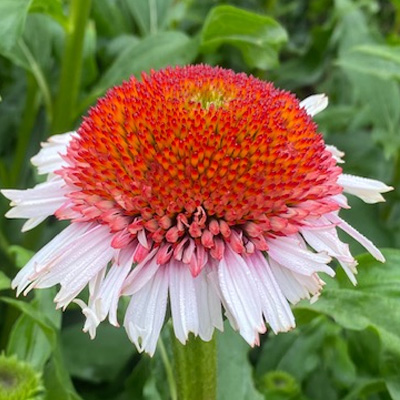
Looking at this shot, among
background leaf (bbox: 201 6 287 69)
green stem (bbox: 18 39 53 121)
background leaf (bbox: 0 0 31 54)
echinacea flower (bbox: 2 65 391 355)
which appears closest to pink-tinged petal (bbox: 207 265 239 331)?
echinacea flower (bbox: 2 65 391 355)

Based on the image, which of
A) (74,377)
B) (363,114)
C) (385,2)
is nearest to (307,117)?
(74,377)

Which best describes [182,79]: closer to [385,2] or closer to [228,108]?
[228,108]

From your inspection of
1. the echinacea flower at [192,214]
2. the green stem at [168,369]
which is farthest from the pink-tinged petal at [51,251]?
the green stem at [168,369]

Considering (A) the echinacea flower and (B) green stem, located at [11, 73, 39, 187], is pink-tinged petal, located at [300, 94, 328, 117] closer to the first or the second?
(A) the echinacea flower

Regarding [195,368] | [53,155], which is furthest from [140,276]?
[53,155]

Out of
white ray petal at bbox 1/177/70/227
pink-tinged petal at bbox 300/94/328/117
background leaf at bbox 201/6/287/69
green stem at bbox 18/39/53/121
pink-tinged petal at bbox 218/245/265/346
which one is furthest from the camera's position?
green stem at bbox 18/39/53/121

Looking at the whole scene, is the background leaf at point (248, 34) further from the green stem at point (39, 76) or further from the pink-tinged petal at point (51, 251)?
the pink-tinged petal at point (51, 251)
